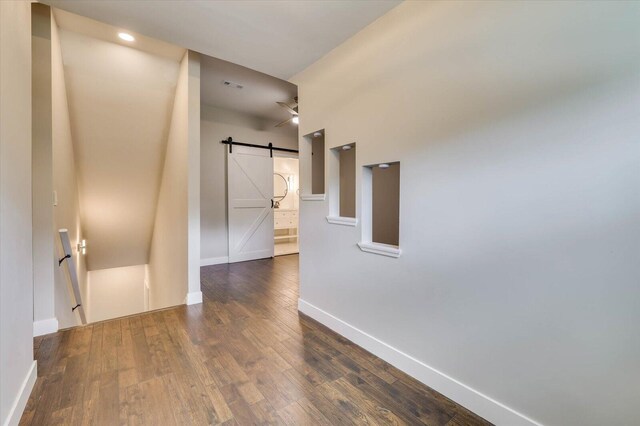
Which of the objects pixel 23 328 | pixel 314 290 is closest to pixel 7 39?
pixel 23 328

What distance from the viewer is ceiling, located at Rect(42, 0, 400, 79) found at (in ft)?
6.07

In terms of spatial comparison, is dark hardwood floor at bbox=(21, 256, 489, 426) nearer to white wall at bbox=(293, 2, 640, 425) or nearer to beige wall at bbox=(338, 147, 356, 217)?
white wall at bbox=(293, 2, 640, 425)

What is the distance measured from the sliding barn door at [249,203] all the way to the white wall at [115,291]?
8.10 ft

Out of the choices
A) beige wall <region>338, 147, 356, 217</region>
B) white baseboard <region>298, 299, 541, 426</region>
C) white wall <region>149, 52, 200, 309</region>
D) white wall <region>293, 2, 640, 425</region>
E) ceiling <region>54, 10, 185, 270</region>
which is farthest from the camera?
beige wall <region>338, 147, 356, 217</region>

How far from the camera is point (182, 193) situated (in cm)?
322

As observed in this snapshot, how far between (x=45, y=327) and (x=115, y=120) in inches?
95.4

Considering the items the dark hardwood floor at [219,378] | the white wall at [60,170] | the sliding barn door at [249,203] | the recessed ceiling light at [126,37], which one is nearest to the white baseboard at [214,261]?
the sliding barn door at [249,203]

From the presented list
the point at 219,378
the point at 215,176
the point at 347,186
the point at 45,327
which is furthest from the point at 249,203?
the point at 219,378

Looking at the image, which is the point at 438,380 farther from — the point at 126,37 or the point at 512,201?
the point at 126,37

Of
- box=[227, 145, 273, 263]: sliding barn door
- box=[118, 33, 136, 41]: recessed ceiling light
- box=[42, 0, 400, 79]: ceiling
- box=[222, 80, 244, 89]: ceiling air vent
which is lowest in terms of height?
box=[227, 145, 273, 263]: sliding barn door

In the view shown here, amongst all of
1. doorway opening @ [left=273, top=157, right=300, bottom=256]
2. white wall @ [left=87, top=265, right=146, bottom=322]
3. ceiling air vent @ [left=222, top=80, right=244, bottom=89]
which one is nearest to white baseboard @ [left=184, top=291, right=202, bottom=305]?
ceiling air vent @ [left=222, top=80, right=244, bottom=89]

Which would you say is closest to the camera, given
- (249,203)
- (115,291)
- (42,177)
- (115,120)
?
(42,177)

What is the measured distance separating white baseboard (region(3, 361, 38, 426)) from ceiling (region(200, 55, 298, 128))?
3.25 m

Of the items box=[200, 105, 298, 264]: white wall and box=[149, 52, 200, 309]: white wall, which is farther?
box=[200, 105, 298, 264]: white wall
